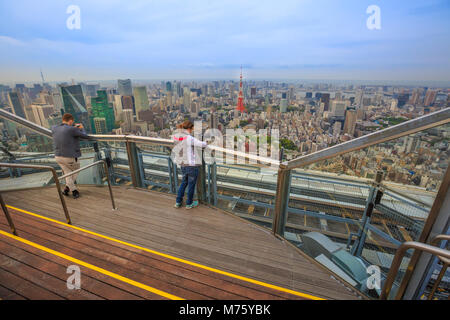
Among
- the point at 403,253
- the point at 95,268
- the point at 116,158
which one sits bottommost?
the point at 95,268

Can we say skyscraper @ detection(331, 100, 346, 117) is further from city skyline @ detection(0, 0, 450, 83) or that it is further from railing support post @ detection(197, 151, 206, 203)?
railing support post @ detection(197, 151, 206, 203)

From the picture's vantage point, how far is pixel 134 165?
4.21 m

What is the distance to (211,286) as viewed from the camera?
191 cm

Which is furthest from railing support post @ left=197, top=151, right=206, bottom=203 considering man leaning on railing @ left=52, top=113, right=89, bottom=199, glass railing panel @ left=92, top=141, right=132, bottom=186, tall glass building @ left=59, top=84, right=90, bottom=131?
tall glass building @ left=59, top=84, right=90, bottom=131

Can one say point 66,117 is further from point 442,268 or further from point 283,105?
point 283,105

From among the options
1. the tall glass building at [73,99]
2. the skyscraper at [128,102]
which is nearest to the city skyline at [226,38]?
the tall glass building at [73,99]

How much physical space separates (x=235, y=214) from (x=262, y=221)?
0.52m

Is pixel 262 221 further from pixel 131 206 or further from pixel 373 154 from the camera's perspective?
pixel 131 206

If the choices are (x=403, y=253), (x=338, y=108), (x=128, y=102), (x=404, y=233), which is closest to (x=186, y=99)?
(x=128, y=102)

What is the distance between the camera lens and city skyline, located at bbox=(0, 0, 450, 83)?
14.4 feet

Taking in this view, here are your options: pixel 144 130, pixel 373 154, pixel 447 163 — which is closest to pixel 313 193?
pixel 373 154

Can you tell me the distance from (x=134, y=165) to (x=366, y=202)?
14.3 ft

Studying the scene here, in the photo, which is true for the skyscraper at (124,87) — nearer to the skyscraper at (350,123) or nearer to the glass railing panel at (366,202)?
the skyscraper at (350,123)

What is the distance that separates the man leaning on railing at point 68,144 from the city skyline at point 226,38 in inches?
73.0
